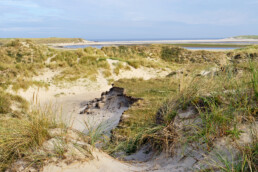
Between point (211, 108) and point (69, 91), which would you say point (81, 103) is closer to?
point (69, 91)

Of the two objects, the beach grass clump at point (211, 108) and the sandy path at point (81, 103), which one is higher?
the beach grass clump at point (211, 108)

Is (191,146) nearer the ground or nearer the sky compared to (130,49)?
nearer the ground

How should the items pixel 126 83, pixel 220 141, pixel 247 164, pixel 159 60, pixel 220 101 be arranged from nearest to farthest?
pixel 247 164
pixel 220 141
pixel 220 101
pixel 126 83
pixel 159 60

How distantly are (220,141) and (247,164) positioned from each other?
0.47 metres

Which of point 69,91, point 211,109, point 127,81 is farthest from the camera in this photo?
point 69,91

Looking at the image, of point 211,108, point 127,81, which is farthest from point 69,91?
point 211,108

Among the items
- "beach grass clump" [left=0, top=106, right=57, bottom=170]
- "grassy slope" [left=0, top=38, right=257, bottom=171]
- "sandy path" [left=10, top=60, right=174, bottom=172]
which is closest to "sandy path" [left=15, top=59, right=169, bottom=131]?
"sandy path" [left=10, top=60, right=174, bottom=172]

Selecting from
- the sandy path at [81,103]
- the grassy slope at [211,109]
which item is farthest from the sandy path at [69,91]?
the grassy slope at [211,109]

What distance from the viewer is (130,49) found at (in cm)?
2741

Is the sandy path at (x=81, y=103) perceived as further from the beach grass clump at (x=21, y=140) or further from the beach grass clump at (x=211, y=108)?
the beach grass clump at (x=211, y=108)

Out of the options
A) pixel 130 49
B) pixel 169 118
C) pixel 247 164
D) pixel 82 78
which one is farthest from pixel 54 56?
pixel 247 164

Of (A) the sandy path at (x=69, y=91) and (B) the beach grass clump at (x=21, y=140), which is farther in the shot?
(A) the sandy path at (x=69, y=91)

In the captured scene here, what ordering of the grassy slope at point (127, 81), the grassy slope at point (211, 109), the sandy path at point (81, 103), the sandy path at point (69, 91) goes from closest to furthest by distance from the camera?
the sandy path at point (81, 103), the grassy slope at point (211, 109), the grassy slope at point (127, 81), the sandy path at point (69, 91)

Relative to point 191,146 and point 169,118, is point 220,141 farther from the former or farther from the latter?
point 169,118
